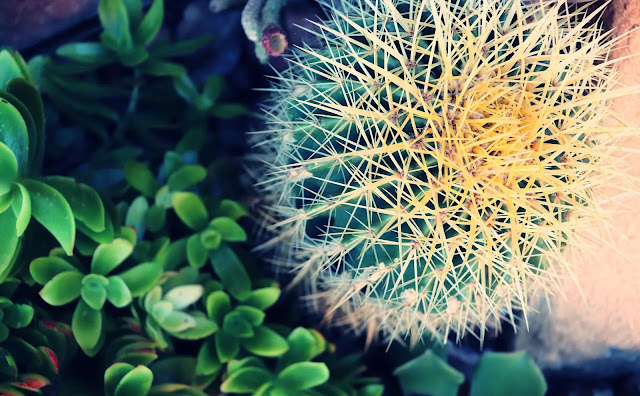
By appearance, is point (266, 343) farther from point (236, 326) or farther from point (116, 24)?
point (116, 24)

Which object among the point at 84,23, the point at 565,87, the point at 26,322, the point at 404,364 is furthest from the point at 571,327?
the point at 84,23

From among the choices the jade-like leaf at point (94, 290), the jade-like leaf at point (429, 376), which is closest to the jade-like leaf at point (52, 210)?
the jade-like leaf at point (94, 290)

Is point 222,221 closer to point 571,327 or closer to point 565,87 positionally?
point 565,87

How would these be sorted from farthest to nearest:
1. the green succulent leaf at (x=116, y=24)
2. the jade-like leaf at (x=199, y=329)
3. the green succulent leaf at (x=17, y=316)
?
1. the green succulent leaf at (x=116, y=24)
2. the jade-like leaf at (x=199, y=329)
3. the green succulent leaf at (x=17, y=316)

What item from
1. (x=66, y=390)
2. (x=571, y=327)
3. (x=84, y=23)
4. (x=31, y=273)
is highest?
(x=84, y=23)

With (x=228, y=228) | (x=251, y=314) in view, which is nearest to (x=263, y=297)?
(x=251, y=314)

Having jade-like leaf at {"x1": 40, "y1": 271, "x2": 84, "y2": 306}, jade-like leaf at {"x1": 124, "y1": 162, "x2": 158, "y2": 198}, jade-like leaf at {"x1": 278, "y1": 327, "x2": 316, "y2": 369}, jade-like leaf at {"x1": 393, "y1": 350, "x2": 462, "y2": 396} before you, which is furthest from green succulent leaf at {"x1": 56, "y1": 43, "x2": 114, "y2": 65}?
jade-like leaf at {"x1": 393, "y1": 350, "x2": 462, "y2": 396}

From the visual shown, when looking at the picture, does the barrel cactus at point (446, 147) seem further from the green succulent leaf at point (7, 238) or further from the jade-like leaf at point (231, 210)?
the green succulent leaf at point (7, 238)
